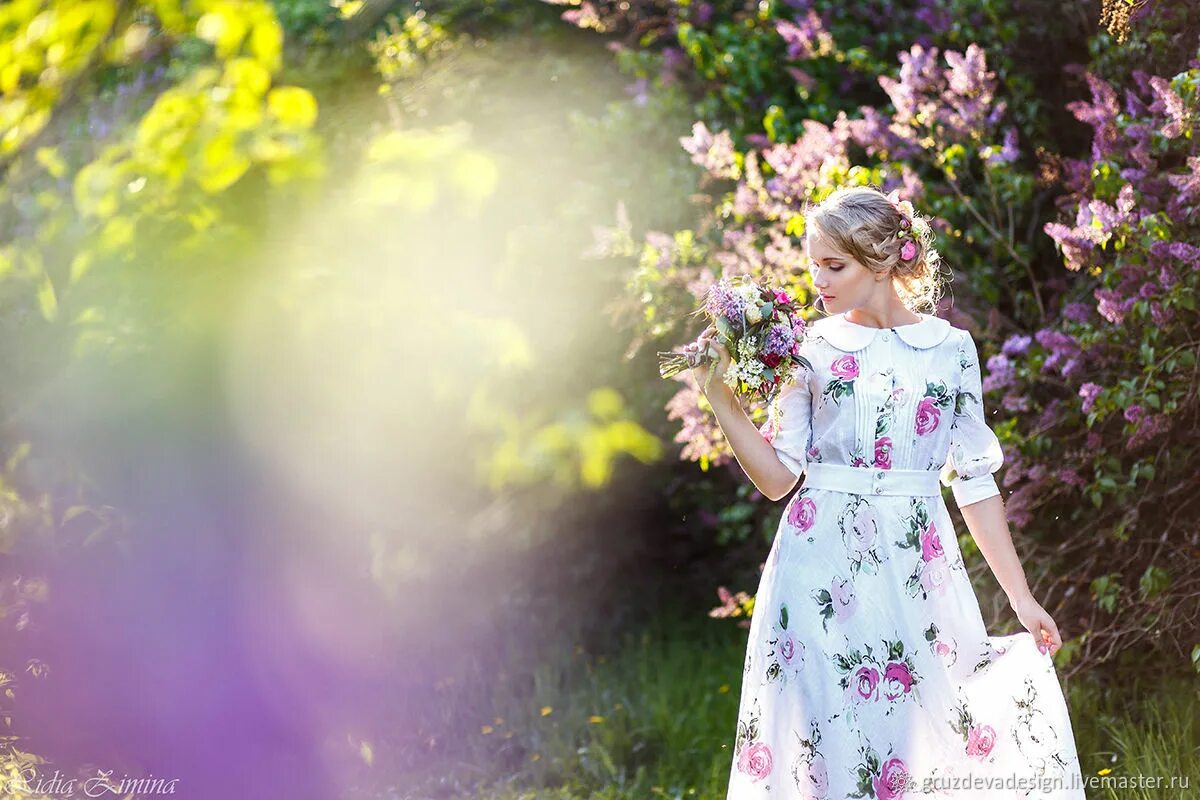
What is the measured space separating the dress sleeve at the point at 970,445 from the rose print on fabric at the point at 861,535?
0.67 ft

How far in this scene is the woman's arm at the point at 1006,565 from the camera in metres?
2.62

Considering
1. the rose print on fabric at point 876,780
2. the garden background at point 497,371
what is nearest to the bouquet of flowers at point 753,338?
the rose print on fabric at point 876,780

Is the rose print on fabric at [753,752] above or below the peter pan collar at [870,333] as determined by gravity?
below

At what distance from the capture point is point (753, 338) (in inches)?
101

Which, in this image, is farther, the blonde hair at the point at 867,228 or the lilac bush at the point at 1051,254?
the lilac bush at the point at 1051,254

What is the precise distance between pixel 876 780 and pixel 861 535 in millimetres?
479

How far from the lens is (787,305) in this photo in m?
2.63

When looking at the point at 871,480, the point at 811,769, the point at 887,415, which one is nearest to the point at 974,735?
the point at 811,769

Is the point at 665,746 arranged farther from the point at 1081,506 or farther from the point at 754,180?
the point at 754,180

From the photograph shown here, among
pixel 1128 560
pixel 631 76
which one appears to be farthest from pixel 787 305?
pixel 631 76

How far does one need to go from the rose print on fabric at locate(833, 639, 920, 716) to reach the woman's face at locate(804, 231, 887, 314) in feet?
2.29

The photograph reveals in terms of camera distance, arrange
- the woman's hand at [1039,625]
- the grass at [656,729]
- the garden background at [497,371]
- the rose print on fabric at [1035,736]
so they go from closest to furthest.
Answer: the rose print on fabric at [1035,736] → the woman's hand at [1039,625] → the garden background at [497,371] → the grass at [656,729]

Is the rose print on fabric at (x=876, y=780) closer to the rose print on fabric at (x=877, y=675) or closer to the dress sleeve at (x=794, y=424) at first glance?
the rose print on fabric at (x=877, y=675)

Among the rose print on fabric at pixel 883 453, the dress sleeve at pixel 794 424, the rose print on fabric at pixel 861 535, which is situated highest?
the dress sleeve at pixel 794 424
